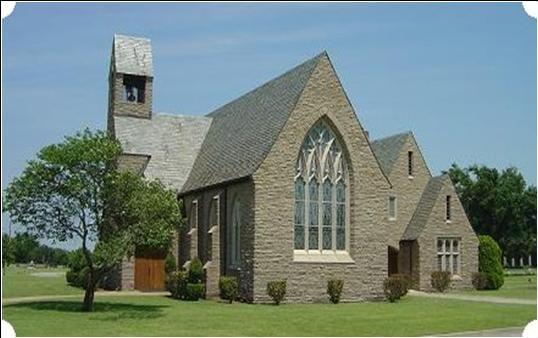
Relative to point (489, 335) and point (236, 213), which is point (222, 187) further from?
point (489, 335)

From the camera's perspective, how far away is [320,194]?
33.4m

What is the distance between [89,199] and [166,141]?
17.5 meters

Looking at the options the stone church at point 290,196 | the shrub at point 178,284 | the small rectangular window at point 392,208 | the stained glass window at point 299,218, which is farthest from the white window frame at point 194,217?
the small rectangular window at point 392,208

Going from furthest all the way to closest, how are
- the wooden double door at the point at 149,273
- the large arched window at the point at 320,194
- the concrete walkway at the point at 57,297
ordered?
the wooden double door at the point at 149,273 → the large arched window at the point at 320,194 → the concrete walkway at the point at 57,297

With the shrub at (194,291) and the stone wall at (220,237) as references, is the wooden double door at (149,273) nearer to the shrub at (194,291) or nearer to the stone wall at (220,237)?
the stone wall at (220,237)

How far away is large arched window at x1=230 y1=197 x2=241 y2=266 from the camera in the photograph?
33.7 m

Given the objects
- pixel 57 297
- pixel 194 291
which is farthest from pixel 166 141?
pixel 194 291

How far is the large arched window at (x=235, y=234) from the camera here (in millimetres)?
33719

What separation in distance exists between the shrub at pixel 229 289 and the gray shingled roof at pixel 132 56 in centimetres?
2008

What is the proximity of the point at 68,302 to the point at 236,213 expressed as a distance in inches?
330

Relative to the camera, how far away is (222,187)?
1399 inches

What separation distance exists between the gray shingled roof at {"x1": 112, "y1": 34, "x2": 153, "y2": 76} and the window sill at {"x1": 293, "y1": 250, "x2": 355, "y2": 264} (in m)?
20.5

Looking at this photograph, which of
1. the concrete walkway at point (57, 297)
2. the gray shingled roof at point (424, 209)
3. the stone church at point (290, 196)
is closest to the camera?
the concrete walkway at point (57, 297)

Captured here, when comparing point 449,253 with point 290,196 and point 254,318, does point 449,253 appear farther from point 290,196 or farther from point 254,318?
point 254,318
